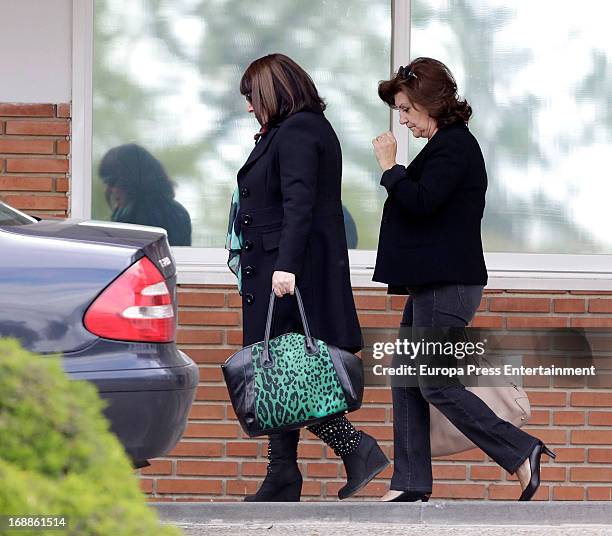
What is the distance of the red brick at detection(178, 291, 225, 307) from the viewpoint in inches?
241

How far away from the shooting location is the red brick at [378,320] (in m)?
6.15

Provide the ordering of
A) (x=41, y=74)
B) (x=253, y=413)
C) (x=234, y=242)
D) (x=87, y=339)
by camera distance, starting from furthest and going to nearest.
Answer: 1. (x=41, y=74)
2. (x=234, y=242)
3. (x=253, y=413)
4. (x=87, y=339)

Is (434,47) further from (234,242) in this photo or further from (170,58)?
(234,242)

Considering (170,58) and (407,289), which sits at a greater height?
(170,58)

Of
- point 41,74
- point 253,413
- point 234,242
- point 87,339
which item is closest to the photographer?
point 87,339

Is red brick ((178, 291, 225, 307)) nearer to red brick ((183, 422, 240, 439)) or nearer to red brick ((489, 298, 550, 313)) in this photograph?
red brick ((183, 422, 240, 439))

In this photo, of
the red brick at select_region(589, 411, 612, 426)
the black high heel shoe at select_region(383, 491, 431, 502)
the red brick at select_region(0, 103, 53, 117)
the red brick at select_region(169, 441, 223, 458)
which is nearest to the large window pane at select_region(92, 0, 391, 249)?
the red brick at select_region(0, 103, 53, 117)

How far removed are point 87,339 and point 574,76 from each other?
3.39 metres

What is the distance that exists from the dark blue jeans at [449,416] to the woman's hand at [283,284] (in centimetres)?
52

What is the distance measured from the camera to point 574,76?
6410 mm

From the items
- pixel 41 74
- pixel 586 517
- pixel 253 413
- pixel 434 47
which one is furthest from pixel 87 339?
pixel 434 47

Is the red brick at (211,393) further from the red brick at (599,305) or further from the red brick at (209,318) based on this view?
the red brick at (599,305)

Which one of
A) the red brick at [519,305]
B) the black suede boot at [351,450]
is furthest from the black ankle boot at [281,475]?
the red brick at [519,305]

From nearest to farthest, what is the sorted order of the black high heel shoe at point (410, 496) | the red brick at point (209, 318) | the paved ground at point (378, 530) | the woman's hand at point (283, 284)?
the paved ground at point (378, 530) → the woman's hand at point (283, 284) → the black high heel shoe at point (410, 496) → the red brick at point (209, 318)
